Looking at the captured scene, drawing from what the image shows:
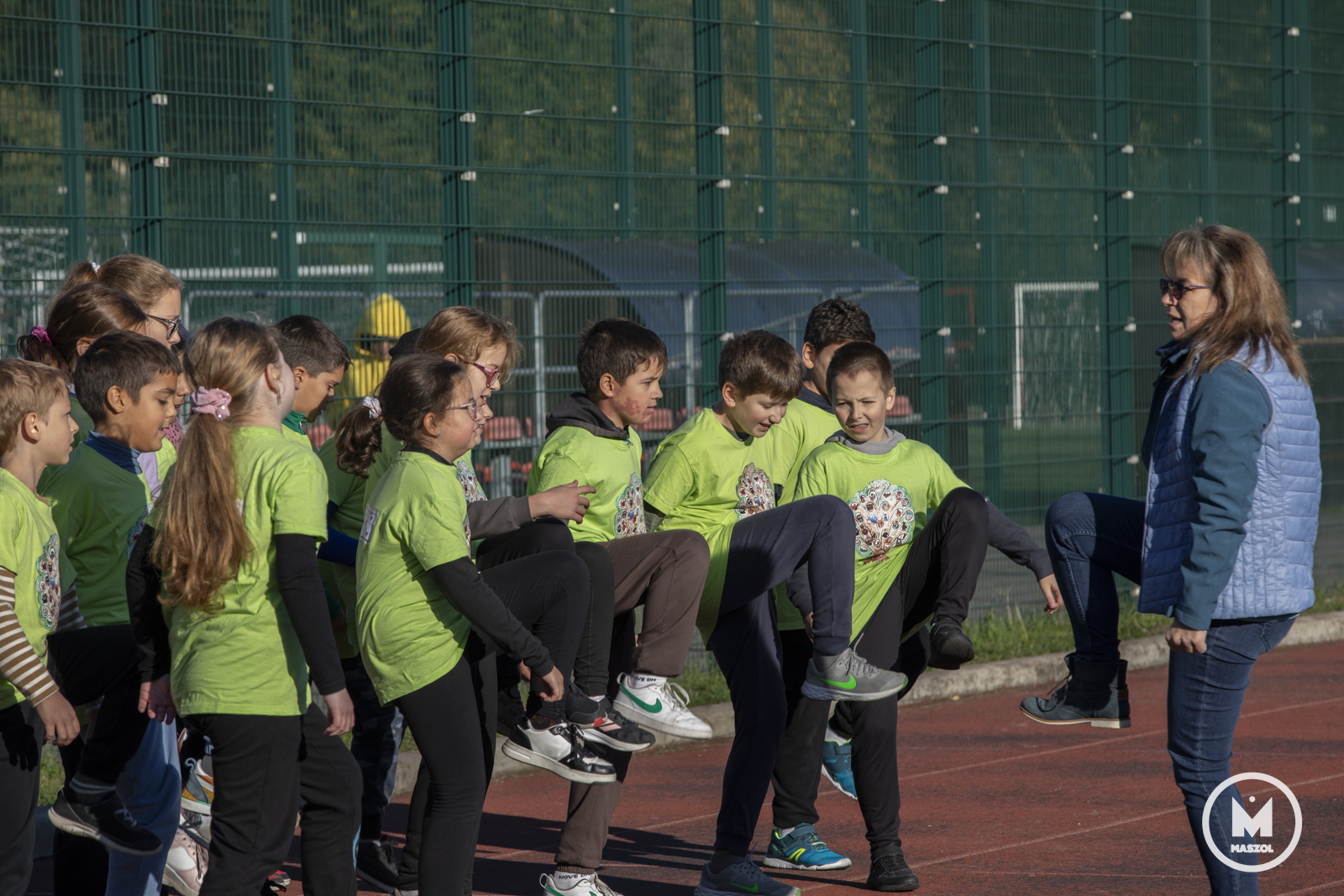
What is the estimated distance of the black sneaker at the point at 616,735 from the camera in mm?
4320

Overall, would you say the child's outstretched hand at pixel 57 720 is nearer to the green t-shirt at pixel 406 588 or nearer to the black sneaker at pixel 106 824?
the black sneaker at pixel 106 824

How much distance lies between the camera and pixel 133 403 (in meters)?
4.04

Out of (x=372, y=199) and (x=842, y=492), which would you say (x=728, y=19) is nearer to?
(x=372, y=199)

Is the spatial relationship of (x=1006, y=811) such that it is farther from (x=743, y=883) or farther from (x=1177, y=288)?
(x=1177, y=288)

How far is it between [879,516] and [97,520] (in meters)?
2.44

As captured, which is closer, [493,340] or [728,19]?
[493,340]

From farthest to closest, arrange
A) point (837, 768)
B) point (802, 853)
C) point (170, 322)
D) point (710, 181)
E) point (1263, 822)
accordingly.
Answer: point (710, 181), point (837, 768), point (1263, 822), point (802, 853), point (170, 322)

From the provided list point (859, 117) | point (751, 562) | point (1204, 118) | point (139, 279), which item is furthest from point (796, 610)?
point (1204, 118)

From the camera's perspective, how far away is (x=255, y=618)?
376cm

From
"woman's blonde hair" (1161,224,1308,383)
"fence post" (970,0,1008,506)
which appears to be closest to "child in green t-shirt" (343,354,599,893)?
"woman's blonde hair" (1161,224,1308,383)

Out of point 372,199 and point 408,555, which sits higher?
point 372,199

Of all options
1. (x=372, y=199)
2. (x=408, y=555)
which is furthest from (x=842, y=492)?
(x=372, y=199)

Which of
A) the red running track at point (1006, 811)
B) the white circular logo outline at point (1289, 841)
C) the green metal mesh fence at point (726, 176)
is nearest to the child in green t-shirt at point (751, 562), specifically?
the red running track at point (1006, 811)

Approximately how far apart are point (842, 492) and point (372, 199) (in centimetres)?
300
